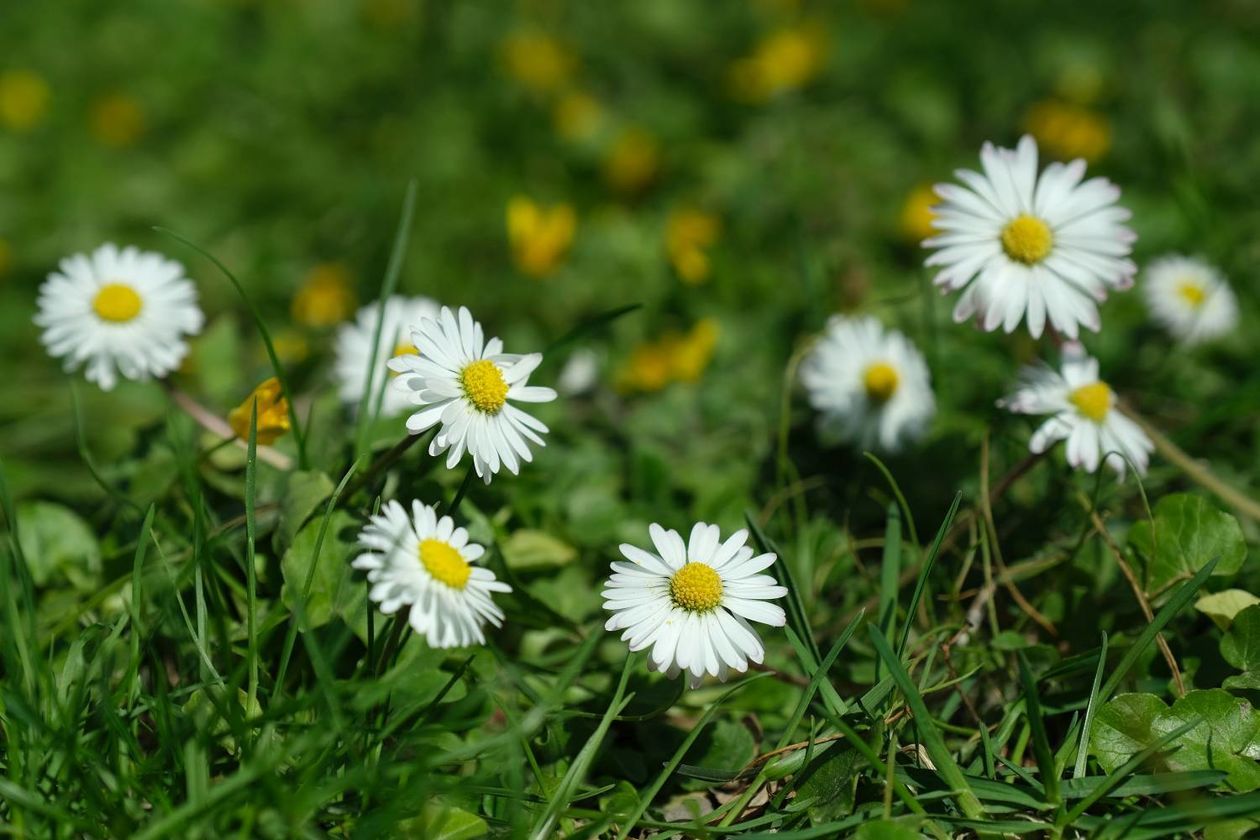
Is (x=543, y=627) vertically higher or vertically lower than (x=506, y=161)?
lower

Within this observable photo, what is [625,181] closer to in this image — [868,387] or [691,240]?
[691,240]

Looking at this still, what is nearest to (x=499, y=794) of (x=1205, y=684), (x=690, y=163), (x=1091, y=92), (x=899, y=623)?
(x=899, y=623)

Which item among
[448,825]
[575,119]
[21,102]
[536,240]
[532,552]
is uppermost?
[21,102]

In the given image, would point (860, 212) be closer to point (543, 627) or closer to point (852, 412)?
point (852, 412)

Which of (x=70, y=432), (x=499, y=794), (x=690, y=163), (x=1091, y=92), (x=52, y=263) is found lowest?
(x=499, y=794)

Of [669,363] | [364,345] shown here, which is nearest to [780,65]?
[669,363]
